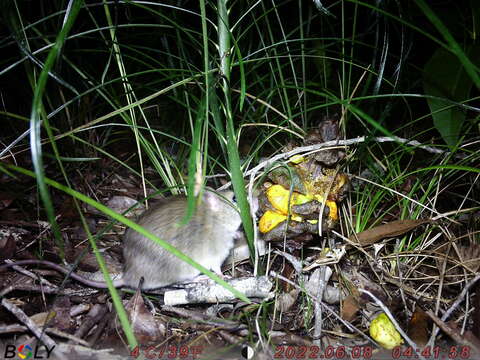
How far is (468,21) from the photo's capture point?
7.90 ft

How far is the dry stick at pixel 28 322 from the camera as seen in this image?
5.31 feet

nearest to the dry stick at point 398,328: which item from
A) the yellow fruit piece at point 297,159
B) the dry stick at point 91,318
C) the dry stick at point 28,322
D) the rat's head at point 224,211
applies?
the yellow fruit piece at point 297,159

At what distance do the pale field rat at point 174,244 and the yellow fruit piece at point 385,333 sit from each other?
76 centimetres

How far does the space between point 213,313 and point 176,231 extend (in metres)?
0.42

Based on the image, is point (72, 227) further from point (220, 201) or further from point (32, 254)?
point (220, 201)

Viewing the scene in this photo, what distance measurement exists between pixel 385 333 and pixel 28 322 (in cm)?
142

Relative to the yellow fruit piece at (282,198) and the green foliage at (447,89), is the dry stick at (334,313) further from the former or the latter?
Result: the green foliage at (447,89)

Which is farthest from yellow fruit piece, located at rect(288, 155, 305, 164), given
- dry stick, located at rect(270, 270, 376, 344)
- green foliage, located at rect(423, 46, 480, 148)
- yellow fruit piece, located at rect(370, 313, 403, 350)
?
yellow fruit piece, located at rect(370, 313, 403, 350)

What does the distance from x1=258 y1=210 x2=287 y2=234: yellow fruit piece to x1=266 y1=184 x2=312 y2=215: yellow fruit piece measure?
0.03m

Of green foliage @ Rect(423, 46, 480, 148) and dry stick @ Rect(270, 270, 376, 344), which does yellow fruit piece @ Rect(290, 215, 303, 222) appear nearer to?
dry stick @ Rect(270, 270, 376, 344)

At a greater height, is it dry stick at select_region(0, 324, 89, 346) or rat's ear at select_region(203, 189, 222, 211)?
rat's ear at select_region(203, 189, 222, 211)

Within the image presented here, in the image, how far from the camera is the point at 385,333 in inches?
65.6

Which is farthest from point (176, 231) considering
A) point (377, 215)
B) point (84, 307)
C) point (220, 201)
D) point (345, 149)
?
point (377, 215)

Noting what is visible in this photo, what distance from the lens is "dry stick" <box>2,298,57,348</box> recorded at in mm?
1617
